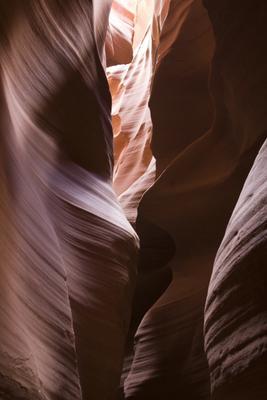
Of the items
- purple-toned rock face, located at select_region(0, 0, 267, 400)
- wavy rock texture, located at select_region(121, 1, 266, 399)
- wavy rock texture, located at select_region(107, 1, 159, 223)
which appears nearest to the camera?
purple-toned rock face, located at select_region(0, 0, 267, 400)

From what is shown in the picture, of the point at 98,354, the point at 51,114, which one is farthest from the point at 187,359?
the point at 51,114

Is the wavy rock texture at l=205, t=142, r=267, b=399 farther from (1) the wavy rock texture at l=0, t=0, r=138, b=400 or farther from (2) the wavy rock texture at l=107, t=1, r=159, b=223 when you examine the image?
(2) the wavy rock texture at l=107, t=1, r=159, b=223

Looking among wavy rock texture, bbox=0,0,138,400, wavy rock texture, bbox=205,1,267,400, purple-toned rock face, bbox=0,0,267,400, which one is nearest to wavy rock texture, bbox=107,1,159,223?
purple-toned rock face, bbox=0,0,267,400

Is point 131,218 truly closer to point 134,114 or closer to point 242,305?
point 134,114

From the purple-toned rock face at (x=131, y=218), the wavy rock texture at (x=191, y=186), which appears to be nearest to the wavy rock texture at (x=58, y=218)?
the purple-toned rock face at (x=131, y=218)

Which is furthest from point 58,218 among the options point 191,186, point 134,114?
point 134,114

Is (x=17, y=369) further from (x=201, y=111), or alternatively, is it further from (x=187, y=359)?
(x=201, y=111)

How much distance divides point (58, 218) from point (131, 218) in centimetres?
126

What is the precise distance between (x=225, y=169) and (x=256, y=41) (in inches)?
27.6

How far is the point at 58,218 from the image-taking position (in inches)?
90.1

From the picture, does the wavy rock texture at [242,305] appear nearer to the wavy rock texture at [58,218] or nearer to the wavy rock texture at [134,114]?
the wavy rock texture at [58,218]

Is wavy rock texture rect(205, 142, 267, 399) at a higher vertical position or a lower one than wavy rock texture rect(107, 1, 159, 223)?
higher

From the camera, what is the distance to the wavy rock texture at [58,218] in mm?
1577

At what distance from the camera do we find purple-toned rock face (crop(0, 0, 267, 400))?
136cm
